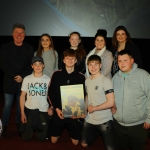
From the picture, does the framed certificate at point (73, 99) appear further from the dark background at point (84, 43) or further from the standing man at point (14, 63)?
the dark background at point (84, 43)

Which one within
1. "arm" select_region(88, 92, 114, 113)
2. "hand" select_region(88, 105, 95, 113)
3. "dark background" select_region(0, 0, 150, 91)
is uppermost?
"dark background" select_region(0, 0, 150, 91)

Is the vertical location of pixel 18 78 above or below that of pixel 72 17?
below

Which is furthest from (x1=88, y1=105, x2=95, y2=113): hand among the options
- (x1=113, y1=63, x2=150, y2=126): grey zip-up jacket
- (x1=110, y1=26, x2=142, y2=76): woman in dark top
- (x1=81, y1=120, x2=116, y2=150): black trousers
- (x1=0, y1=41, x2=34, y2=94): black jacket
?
(x1=0, y1=41, x2=34, y2=94): black jacket

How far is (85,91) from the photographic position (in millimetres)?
3088

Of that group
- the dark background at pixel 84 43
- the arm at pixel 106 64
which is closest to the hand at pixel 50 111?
the arm at pixel 106 64

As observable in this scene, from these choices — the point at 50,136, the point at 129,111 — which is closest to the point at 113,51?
the point at 129,111

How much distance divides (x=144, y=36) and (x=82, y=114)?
4.86 metres

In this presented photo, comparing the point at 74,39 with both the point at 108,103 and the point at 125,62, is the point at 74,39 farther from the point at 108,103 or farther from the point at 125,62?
the point at 108,103

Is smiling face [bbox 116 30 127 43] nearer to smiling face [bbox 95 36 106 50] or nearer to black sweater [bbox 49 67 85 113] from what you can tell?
smiling face [bbox 95 36 106 50]

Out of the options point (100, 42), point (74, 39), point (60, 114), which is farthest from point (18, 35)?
point (60, 114)

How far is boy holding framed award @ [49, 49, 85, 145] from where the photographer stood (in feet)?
10.1

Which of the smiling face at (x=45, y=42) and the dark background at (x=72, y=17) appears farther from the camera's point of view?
the dark background at (x=72, y=17)

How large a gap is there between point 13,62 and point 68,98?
3.33ft

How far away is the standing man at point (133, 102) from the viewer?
263cm
